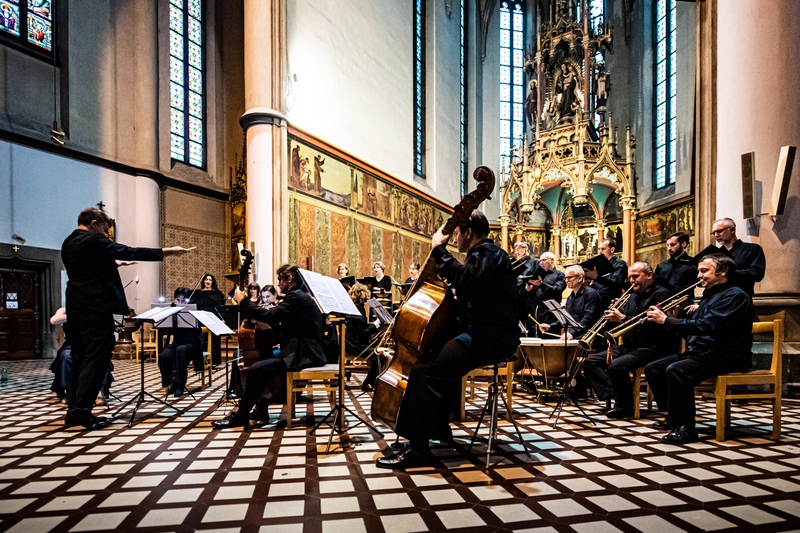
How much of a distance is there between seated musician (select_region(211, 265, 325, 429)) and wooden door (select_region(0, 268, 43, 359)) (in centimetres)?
961

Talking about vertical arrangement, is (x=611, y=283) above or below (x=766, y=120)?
below

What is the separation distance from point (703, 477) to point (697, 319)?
148 centimetres

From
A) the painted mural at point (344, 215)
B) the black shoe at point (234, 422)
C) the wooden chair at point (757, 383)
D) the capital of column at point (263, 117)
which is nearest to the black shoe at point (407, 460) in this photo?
the black shoe at point (234, 422)

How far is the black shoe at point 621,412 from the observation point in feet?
16.8

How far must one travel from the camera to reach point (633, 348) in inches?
207

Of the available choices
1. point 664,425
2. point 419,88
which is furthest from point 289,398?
point 419,88

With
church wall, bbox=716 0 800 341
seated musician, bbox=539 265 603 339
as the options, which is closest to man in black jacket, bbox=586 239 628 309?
seated musician, bbox=539 265 603 339

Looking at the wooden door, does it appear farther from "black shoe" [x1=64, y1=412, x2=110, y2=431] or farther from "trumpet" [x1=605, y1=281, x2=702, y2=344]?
"trumpet" [x1=605, y1=281, x2=702, y2=344]

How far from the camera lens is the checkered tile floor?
2609 millimetres

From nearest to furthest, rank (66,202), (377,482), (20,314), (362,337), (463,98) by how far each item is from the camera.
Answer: (377,482), (362,337), (20,314), (66,202), (463,98)

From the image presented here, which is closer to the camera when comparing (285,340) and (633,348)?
(285,340)

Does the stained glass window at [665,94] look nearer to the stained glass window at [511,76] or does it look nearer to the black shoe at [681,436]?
the stained glass window at [511,76]

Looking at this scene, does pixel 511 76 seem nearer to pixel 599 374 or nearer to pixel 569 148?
pixel 569 148

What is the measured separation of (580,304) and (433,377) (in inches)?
125
